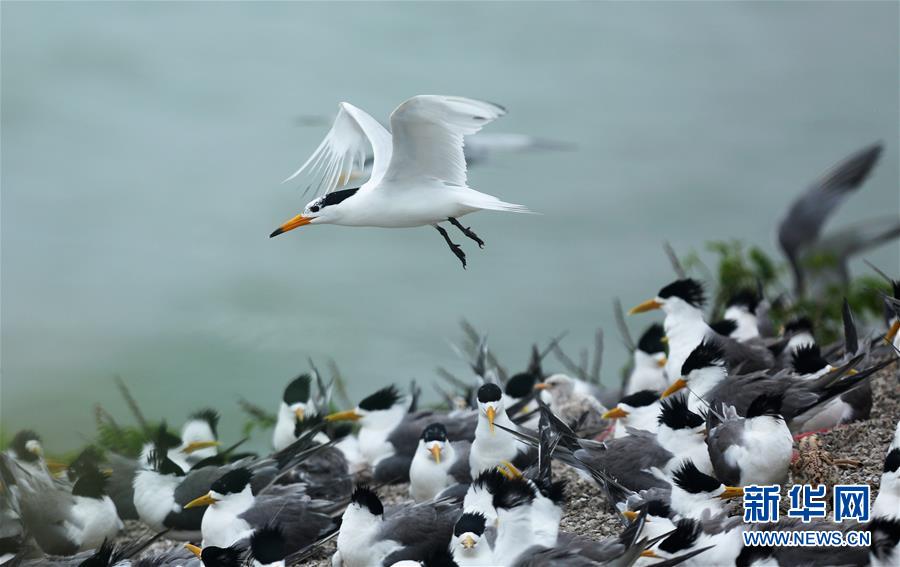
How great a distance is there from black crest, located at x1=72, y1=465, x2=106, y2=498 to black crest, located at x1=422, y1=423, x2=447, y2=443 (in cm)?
166

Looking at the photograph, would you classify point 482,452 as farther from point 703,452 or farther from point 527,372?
point 527,372

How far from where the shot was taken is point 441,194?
4.59m

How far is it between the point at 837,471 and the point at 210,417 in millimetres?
4166

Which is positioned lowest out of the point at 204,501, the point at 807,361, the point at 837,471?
the point at 204,501

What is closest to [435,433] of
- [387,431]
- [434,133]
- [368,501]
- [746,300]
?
[368,501]

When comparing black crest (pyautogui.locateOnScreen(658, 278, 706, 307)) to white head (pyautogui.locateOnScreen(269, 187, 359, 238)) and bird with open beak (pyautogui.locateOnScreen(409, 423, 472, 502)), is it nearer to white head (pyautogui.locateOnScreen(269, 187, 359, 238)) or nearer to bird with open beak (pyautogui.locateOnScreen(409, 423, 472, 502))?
bird with open beak (pyautogui.locateOnScreen(409, 423, 472, 502))

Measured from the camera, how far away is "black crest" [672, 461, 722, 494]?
4539mm

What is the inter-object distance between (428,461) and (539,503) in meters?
1.37

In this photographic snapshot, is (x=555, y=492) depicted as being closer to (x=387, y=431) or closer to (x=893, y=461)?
(x=893, y=461)

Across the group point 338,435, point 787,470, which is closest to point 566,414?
point 338,435

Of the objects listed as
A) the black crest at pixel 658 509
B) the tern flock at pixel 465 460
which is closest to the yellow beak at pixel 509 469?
the tern flock at pixel 465 460

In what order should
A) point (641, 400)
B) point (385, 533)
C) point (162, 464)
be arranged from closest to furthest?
point (385, 533)
point (641, 400)
point (162, 464)

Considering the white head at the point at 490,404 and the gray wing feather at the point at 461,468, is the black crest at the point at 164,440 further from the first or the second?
the white head at the point at 490,404

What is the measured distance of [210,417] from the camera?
25.0ft
